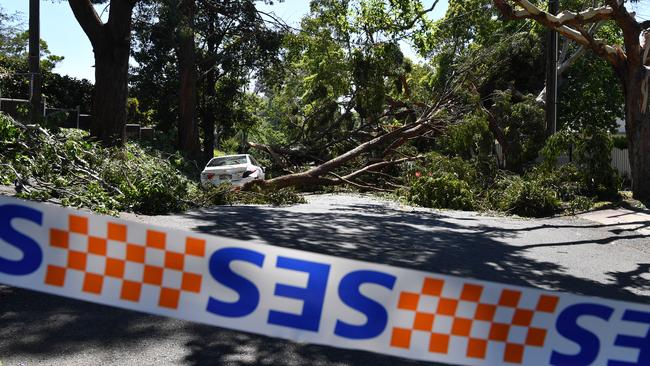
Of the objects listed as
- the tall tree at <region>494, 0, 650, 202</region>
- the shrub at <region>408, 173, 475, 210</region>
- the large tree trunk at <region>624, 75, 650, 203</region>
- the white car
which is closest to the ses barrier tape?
the tall tree at <region>494, 0, 650, 202</region>

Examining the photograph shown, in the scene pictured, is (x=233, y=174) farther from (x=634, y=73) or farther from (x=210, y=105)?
(x=210, y=105)

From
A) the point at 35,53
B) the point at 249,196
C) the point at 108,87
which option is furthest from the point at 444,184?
the point at 35,53

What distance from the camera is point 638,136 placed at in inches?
615

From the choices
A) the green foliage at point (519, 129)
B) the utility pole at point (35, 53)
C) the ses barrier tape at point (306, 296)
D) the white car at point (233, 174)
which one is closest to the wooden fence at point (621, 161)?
the green foliage at point (519, 129)

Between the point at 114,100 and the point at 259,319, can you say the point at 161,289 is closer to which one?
the point at 259,319

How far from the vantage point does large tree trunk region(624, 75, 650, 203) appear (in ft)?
50.6

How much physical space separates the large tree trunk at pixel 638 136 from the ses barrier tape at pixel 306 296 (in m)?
13.8

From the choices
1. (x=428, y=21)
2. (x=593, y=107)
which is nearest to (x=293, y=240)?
(x=428, y=21)

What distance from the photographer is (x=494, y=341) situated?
10.1ft

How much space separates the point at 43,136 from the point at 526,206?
10.4 m

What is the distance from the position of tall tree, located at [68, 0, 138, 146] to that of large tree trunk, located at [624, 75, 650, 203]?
39.0 feet

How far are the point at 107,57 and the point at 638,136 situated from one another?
12578mm

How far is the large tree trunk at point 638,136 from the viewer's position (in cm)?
1544

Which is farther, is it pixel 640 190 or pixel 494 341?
pixel 640 190
